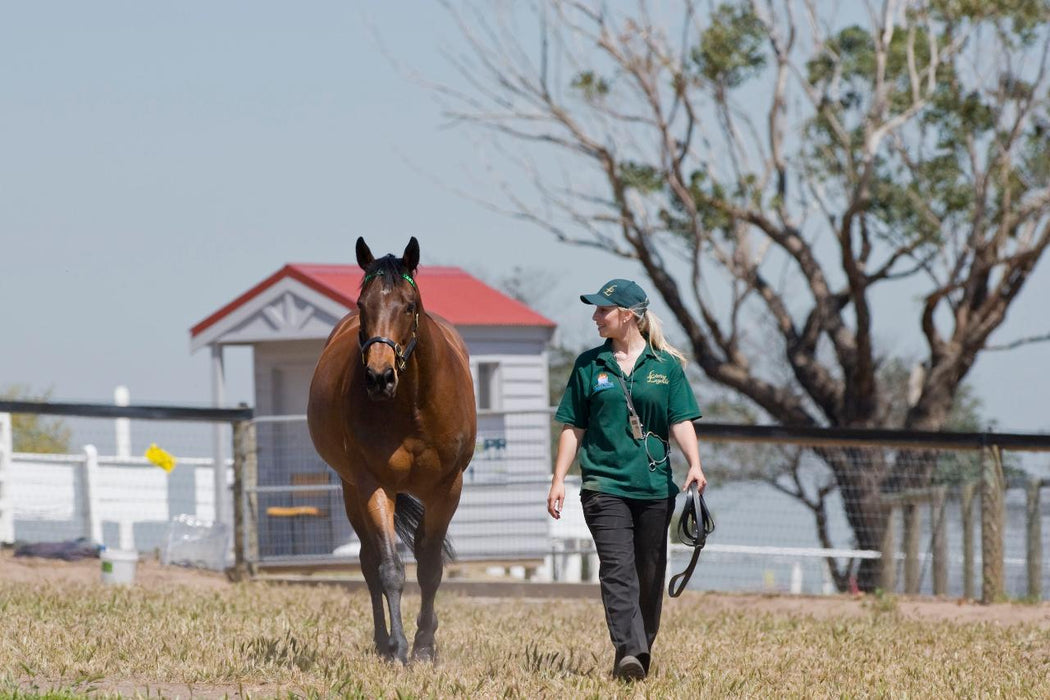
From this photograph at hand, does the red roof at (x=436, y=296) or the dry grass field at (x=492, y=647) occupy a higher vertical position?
the red roof at (x=436, y=296)

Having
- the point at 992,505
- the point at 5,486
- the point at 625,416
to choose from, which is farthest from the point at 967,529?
the point at 5,486

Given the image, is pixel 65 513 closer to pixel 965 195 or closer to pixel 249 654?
pixel 249 654

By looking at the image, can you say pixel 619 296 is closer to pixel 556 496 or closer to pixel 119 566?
pixel 556 496

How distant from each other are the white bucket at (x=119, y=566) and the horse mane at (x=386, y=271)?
643 centimetres

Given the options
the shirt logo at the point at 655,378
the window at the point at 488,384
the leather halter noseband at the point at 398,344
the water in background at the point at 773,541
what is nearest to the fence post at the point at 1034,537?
the water in background at the point at 773,541

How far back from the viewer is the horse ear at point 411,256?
755cm

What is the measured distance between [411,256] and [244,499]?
7.23 m

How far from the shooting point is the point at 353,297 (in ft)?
62.1

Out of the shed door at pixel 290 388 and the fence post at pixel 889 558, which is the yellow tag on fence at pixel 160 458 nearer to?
the shed door at pixel 290 388

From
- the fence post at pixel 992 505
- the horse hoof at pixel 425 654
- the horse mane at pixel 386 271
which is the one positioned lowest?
the horse hoof at pixel 425 654

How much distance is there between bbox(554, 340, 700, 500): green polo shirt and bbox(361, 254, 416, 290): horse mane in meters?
0.94

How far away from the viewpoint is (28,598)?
10.5m

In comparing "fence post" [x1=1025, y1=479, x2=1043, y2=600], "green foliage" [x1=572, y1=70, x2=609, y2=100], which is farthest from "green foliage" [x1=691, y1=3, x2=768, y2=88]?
"fence post" [x1=1025, y1=479, x2=1043, y2=600]

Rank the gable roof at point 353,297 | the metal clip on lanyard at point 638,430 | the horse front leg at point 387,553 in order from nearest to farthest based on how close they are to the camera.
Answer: the metal clip on lanyard at point 638,430 < the horse front leg at point 387,553 < the gable roof at point 353,297
